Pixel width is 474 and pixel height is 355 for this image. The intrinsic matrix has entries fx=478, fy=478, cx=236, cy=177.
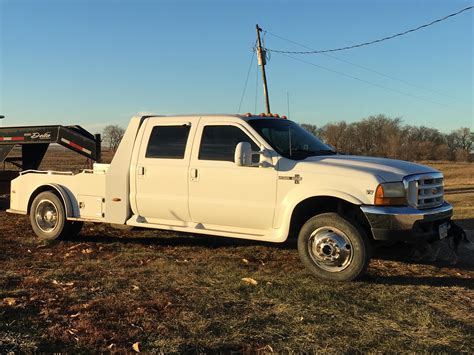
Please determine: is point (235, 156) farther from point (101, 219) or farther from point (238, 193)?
point (101, 219)

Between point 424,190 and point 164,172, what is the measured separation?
3454mm

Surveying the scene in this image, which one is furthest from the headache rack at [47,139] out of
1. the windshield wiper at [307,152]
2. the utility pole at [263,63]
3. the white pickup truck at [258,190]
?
the utility pole at [263,63]

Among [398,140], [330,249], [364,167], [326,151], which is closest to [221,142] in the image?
[326,151]

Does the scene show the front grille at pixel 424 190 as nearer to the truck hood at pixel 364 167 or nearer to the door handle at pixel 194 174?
the truck hood at pixel 364 167

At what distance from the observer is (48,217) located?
26.8 ft

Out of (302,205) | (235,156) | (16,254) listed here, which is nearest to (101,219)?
(16,254)

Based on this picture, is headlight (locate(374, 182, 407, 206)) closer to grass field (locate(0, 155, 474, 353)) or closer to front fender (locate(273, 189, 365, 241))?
front fender (locate(273, 189, 365, 241))

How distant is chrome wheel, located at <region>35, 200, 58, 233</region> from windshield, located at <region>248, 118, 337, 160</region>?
3908 millimetres

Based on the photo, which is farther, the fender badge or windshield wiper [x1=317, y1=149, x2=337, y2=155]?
windshield wiper [x1=317, y1=149, x2=337, y2=155]

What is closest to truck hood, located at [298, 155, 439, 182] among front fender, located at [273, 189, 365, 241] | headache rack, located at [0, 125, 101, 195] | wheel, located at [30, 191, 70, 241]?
front fender, located at [273, 189, 365, 241]

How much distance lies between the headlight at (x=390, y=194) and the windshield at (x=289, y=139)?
118cm

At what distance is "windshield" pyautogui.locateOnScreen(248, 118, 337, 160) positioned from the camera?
626 centimetres

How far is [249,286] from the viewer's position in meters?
5.32

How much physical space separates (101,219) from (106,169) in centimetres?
79
